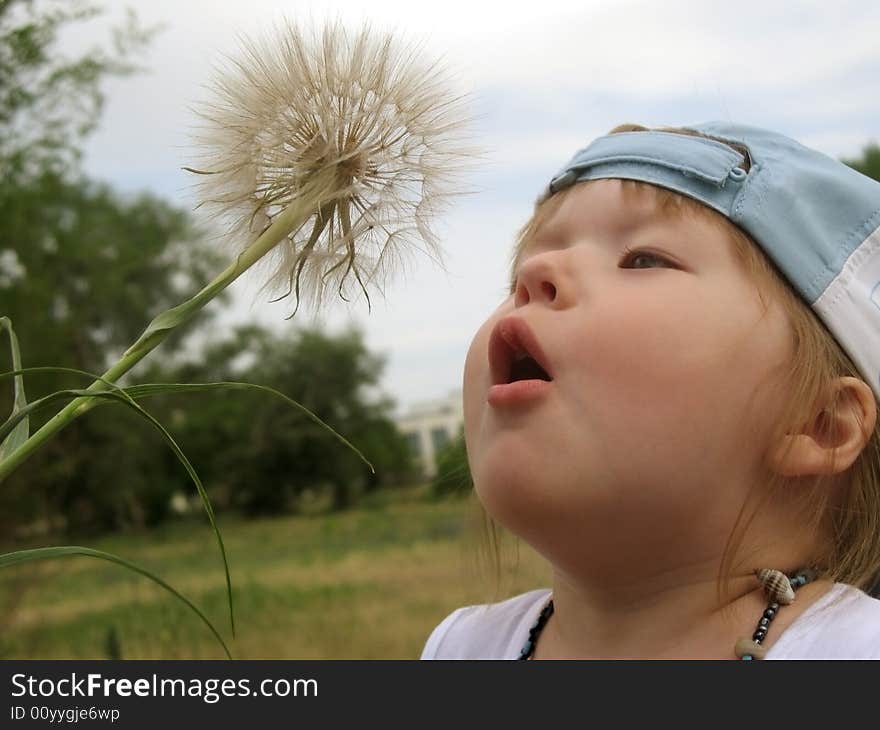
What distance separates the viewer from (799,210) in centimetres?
70

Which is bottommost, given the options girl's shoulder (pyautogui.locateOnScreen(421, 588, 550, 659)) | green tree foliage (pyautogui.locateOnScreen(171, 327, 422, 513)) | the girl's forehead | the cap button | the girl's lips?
girl's shoulder (pyautogui.locateOnScreen(421, 588, 550, 659))

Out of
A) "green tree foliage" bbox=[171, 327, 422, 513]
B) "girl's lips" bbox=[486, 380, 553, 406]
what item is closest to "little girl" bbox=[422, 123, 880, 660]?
"girl's lips" bbox=[486, 380, 553, 406]

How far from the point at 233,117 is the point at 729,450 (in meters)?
0.38

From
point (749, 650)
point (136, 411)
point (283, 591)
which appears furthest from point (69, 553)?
point (283, 591)

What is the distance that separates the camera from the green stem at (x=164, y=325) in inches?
17.2

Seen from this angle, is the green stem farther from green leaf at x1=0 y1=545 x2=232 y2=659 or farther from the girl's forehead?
the girl's forehead

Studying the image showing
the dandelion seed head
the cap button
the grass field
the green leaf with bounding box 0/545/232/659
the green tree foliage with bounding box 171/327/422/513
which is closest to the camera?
the green leaf with bounding box 0/545/232/659

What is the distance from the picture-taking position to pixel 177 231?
11.5m

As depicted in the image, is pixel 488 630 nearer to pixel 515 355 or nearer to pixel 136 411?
pixel 515 355

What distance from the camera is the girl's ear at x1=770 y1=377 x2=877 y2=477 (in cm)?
66

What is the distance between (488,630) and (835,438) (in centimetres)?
35

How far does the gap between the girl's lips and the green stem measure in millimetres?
165

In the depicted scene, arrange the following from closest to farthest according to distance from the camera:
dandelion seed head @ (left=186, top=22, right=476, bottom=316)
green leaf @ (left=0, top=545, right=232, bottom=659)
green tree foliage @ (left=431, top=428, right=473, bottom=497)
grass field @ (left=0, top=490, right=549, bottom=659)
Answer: green leaf @ (left=0, top=545, right=232, bottom=659) → dandelion seed head @ (left=186, top=22, right=476, bottom=316) → green tree foliage @ (left=431, top=428, right=473, bottom=497) → grass field @ (left=0, top=490, right=549, bottom=659)
